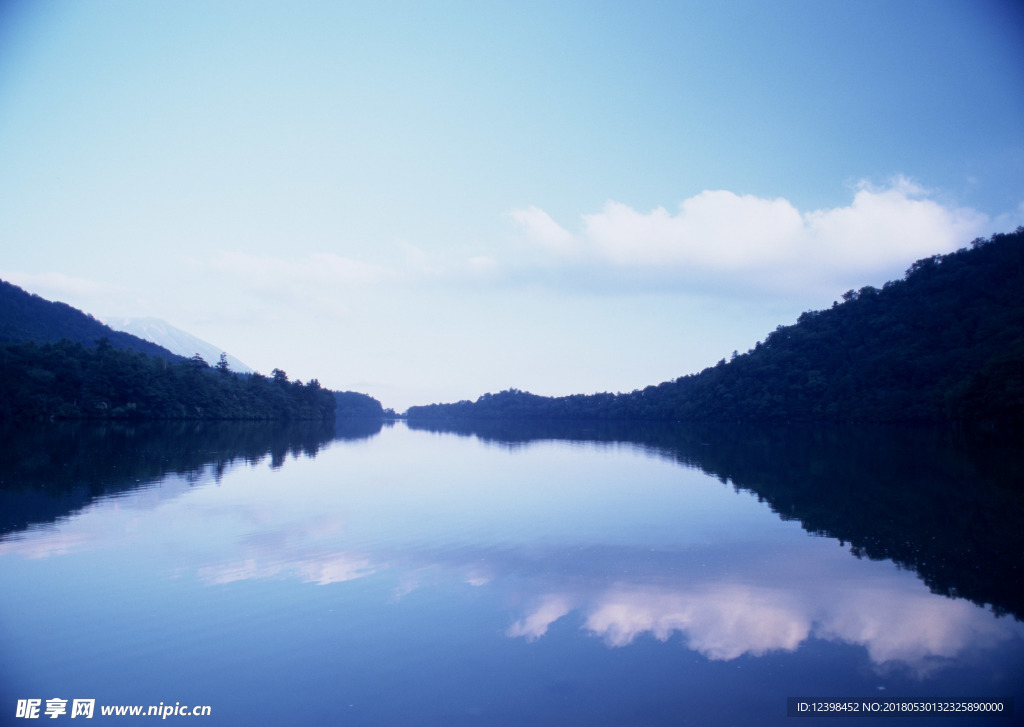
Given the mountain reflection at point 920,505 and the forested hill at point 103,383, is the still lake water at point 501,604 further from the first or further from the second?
the forested hill at point 103,383

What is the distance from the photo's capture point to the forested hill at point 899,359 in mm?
59719

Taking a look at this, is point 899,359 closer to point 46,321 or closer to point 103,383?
point 103,383

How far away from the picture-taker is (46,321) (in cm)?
11688

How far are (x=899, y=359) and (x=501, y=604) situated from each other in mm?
98817

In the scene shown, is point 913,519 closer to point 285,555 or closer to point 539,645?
point 539,645

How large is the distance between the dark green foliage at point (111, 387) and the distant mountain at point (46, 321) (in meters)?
23.8

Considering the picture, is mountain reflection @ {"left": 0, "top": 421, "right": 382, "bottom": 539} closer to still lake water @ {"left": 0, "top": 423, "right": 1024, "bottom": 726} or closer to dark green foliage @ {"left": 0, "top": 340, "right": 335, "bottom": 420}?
still lake water @ {"left": 0, "top": 423, "right": 1024, "bottom": 726}

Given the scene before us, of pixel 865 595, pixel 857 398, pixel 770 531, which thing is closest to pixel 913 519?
pixel 770 531

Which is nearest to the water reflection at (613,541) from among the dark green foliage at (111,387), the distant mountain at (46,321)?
the dark green foliage at (111,387)

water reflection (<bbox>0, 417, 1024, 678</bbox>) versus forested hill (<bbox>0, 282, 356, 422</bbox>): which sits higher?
forested hill (<bbox>0, 282, 356, 422</bbox>)

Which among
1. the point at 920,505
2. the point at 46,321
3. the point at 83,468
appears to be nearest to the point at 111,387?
the point at 83,468

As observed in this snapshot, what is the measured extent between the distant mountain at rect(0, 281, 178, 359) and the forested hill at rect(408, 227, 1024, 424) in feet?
388

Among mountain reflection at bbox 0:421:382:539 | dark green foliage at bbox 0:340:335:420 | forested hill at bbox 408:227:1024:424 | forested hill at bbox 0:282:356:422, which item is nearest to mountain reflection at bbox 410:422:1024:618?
mountain reflection at bbox 0:421:382:539

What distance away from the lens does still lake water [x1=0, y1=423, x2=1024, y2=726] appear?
19.9 ft
